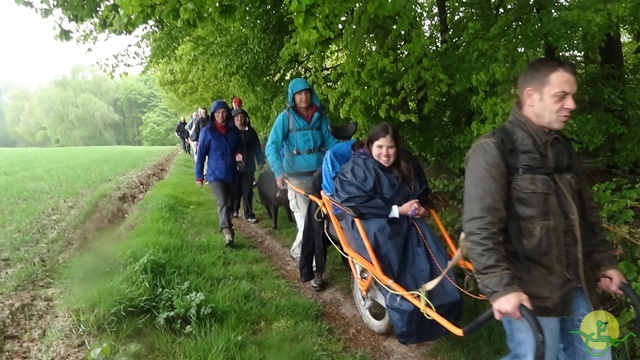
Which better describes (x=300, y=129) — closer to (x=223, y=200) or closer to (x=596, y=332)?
(x=223, y=200)

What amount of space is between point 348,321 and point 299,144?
212 centimetres

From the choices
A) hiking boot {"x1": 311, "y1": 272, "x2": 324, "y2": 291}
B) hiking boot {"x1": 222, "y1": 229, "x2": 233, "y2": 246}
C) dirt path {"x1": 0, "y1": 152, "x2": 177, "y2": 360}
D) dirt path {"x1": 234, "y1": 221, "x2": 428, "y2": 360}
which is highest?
hiking boot {"x1": 222, "y1": 229, "x2": 233, "y2": 246}

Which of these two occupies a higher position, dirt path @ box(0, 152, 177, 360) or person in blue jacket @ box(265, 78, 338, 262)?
person in blue jacket @ box(265, 78, 338, 262)

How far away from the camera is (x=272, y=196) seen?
27.4ft

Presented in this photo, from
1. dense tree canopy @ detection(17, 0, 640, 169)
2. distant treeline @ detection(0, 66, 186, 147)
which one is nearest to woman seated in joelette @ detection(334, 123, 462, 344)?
dense tree canopy @ detection(17, 0, 640, 169)

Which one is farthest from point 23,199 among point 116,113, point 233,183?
point 116,113

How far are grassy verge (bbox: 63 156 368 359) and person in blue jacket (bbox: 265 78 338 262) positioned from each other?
106 centimetres

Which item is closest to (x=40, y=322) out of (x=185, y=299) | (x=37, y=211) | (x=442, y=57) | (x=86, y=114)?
(x=185, y=299)

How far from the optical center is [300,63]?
862 cm

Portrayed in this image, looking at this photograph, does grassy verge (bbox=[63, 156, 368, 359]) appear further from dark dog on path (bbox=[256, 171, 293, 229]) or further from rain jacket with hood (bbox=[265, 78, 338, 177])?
dark dog on path (bbox=[256, 171, 293, 229])

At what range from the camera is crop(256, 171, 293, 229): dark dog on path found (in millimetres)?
8094

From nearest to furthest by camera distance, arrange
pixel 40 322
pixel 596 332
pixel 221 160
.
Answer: pixel 596 332
pixel 40 322
pixel 221 160

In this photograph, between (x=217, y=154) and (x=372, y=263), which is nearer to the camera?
(x=372, y=263)

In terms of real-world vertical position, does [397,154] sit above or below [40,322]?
above
